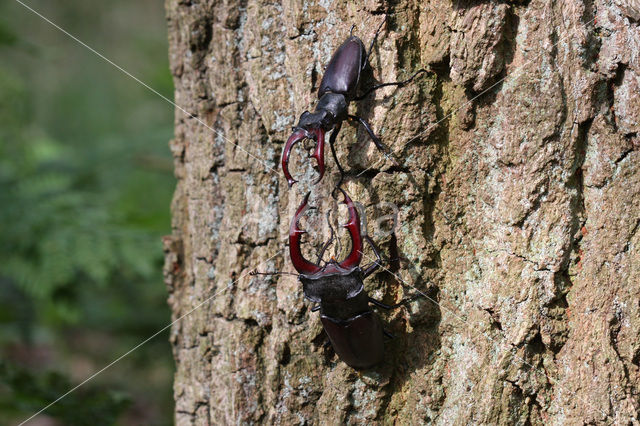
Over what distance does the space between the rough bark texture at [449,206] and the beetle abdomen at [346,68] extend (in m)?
0.07

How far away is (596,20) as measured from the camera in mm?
1556

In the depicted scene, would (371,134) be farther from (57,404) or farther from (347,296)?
(57,404)

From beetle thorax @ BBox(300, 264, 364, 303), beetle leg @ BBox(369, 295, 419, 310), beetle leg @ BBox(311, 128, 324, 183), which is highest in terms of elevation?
beetle leg @ BBox(311, 128, 324, 183)

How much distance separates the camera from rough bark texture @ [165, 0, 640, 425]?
1551mm

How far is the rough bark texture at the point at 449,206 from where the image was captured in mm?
1551

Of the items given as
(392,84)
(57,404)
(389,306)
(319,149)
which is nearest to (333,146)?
(319,149)

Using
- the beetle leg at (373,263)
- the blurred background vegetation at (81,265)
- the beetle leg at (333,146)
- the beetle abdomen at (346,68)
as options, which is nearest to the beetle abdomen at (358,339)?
the beetle leg at (373,263)

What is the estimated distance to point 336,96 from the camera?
1683 mm

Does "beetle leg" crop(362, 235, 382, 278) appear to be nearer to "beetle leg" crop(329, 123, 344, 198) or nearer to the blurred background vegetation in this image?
"beetle leg" crop(329, 123, 344, 198)

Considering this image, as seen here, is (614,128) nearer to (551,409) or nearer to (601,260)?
(601,260)

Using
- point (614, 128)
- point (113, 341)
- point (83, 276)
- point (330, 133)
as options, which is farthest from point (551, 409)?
point (113, 341)

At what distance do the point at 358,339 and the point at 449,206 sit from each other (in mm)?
488

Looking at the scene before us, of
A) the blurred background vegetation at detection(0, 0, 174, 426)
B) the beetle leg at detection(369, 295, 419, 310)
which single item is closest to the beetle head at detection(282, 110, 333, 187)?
the beetle leg at detection(369, 295, 419, 310)

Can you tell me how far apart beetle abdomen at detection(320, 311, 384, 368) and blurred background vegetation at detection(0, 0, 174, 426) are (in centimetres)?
141
